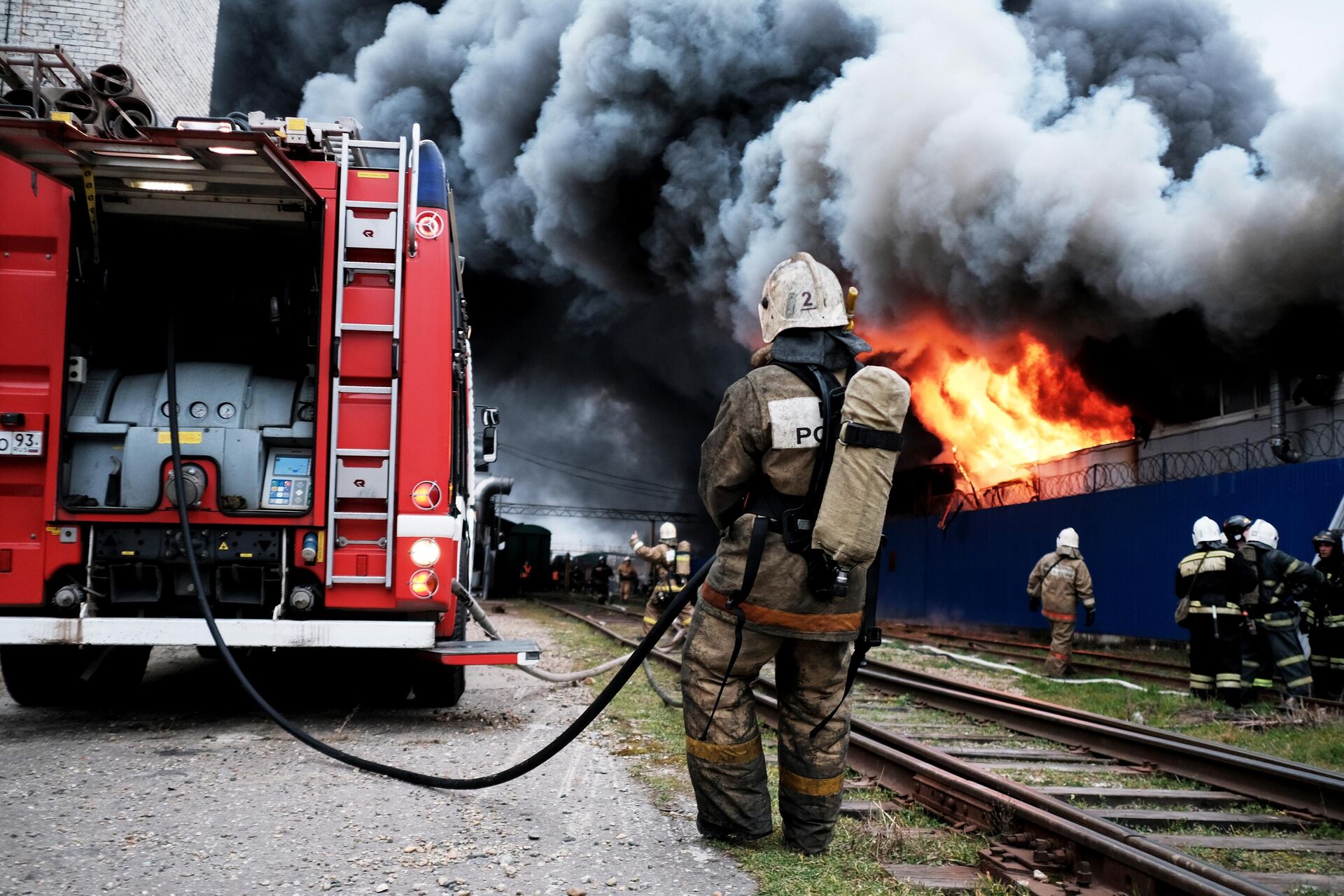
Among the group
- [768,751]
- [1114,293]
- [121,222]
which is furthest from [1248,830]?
[1114,293]

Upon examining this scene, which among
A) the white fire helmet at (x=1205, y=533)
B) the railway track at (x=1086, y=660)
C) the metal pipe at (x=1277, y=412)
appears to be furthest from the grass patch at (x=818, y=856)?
the metal pipe at (x=1277, y=412)

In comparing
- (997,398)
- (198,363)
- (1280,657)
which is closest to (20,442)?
(198,363)

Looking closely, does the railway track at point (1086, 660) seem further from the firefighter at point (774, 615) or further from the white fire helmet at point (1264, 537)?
the firefighter at point (774, 615)

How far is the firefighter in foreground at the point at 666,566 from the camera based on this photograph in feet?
33.4

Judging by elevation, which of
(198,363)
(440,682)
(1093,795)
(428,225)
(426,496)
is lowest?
(1093,795)

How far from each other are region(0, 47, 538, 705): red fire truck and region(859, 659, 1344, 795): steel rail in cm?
341

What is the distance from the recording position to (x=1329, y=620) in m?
8.74

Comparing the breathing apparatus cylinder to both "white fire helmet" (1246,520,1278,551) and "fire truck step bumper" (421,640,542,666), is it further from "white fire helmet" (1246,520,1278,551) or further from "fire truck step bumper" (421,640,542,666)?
"white fire helmet" (1246,520,1278,551)

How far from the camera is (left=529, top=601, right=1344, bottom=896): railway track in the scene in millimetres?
3312

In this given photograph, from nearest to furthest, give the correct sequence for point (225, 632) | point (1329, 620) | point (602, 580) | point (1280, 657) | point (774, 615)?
point (774, 615) < point (225, 632) < point (1280, 657) < point (1329, 620) < point (602, 580)

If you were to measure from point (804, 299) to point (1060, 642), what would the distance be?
8.34 meters

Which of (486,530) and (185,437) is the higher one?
(185,437)

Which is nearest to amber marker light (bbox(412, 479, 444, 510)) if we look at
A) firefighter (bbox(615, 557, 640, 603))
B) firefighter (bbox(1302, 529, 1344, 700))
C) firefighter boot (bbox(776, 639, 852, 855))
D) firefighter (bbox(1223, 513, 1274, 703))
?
firefighter boot (bbox(776, 639, 852, 855))

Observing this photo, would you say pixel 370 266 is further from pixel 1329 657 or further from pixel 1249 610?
pixel 1329 657
